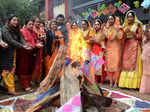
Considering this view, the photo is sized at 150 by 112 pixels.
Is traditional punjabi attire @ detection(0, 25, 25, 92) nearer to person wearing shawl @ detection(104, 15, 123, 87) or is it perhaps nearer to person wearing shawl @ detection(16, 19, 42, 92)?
person wearing shawl @ detection(16, 19, 42, 92)

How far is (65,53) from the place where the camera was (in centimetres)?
294

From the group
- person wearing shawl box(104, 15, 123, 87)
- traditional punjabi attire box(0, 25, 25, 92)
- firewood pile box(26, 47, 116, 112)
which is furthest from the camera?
person wearing shawl box(104, 15, 123, 87)

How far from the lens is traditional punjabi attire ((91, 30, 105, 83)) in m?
5.05

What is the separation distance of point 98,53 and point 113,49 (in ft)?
1.79

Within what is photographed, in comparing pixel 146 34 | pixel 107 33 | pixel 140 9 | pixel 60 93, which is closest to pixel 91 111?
pixel 60 93

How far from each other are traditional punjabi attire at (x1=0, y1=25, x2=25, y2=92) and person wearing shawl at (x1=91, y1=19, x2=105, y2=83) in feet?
7.46

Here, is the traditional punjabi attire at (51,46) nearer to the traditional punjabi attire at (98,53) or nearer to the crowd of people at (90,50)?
the crowd of people at (90,50)

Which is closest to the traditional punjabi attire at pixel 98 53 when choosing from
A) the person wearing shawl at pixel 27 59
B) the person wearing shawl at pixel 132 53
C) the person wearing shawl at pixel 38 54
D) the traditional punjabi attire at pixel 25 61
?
the person wearing shawl at pixel 132 53

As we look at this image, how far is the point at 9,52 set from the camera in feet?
13.6

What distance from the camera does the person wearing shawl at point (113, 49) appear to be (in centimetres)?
474

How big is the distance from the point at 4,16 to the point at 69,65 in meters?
12.4

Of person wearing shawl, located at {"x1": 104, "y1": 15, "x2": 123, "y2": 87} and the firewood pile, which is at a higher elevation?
person wearing shawl, located at {"x1": 104, "y1": 15, "x2": 123, "y2": 87}

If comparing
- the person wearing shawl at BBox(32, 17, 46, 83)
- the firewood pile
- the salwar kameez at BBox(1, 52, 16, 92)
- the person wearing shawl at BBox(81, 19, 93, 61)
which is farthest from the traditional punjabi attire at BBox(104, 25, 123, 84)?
the salwar kameez at BBox(1, 52, 16, 92)

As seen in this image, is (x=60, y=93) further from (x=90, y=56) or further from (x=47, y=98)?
(x=90, y=56)
